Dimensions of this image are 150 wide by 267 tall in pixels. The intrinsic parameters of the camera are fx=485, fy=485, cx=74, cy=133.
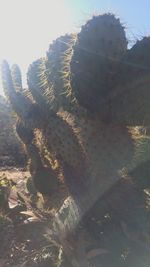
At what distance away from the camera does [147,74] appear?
438 centimetres

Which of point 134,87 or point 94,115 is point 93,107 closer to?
point 94,115

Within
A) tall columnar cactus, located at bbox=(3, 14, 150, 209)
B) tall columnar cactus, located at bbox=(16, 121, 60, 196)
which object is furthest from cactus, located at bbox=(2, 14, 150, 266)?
tall columnar cactus, located at bbox=(16, 121, 60, 196)

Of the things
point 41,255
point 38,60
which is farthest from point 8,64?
point 41,255

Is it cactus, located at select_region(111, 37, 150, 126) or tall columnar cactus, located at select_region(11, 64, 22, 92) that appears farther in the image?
tall columnar cactus, located at select_region(11, 64, 22, 92)

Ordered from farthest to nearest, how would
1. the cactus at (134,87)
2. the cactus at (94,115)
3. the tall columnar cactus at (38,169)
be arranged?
the tall columnar cactus at (38,169) → the cactus at (94,115) → the cactus at (134,87)

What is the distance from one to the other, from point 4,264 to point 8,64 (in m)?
2.52

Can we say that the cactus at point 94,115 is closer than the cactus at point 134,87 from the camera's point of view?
No

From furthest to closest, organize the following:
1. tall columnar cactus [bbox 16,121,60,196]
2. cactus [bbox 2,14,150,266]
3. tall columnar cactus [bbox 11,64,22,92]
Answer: tall columnar cactus [bbox 11,64,22,92], tall columnar cactus [bbox 16,121,60,196], cactus [bbox 2,14,150,266]

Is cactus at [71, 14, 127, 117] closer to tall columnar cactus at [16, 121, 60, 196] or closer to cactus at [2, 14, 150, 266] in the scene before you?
cactus at [2, 14, 150, 266]

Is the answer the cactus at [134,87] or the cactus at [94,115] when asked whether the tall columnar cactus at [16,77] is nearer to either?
the cactus at [94,115]

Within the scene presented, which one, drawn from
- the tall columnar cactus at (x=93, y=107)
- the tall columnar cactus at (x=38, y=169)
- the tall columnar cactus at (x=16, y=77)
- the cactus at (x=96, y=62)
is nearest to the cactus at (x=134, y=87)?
the tall columnar cactus at (x=93, y=107)

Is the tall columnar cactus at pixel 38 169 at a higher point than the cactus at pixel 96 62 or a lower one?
lower

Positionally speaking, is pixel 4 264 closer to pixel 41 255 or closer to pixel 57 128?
pixel 41 255

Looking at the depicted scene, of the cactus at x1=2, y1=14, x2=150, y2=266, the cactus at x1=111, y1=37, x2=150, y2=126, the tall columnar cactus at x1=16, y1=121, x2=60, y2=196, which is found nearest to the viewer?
the cactus at x1=111, y1=37, x2=150, y2=126
